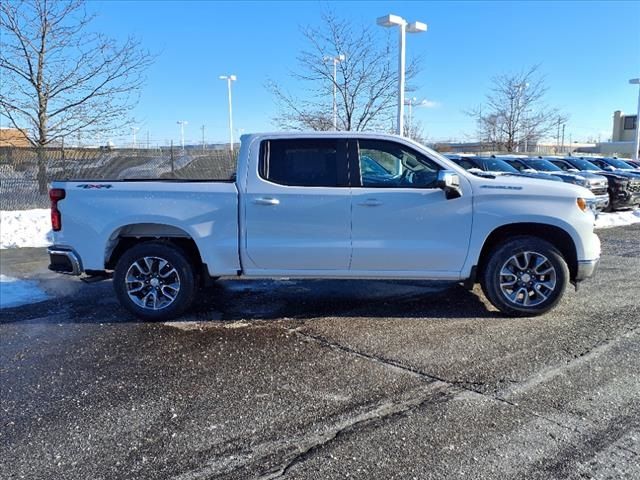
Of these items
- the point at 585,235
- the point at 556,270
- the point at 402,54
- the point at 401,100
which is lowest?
the point at 556,270

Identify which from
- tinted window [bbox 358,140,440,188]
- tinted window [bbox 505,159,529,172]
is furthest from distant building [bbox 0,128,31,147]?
tinted window [bbox 505,159,529,172]

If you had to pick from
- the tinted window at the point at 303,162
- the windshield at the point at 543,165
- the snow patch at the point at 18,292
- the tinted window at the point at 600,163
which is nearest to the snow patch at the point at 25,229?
the snow patch at the point at 18,292

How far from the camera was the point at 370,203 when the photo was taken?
5.12 m

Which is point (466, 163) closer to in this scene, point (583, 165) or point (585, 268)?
point (583, 165)

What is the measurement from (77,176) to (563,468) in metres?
15.7

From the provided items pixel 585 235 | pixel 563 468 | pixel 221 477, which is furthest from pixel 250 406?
pixel 585 235

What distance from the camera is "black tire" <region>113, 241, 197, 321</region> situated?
17.6 ft

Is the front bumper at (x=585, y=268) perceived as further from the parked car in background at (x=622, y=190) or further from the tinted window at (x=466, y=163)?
the parked car in background at (x=622, y=190)

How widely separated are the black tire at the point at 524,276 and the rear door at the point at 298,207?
155 cm

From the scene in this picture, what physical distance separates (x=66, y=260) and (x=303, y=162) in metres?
2.71

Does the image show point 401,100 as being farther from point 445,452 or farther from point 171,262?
point 445,452

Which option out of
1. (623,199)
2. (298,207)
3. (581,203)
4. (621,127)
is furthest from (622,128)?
(298,207)

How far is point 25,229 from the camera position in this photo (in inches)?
440

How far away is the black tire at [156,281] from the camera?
5.35 metres
